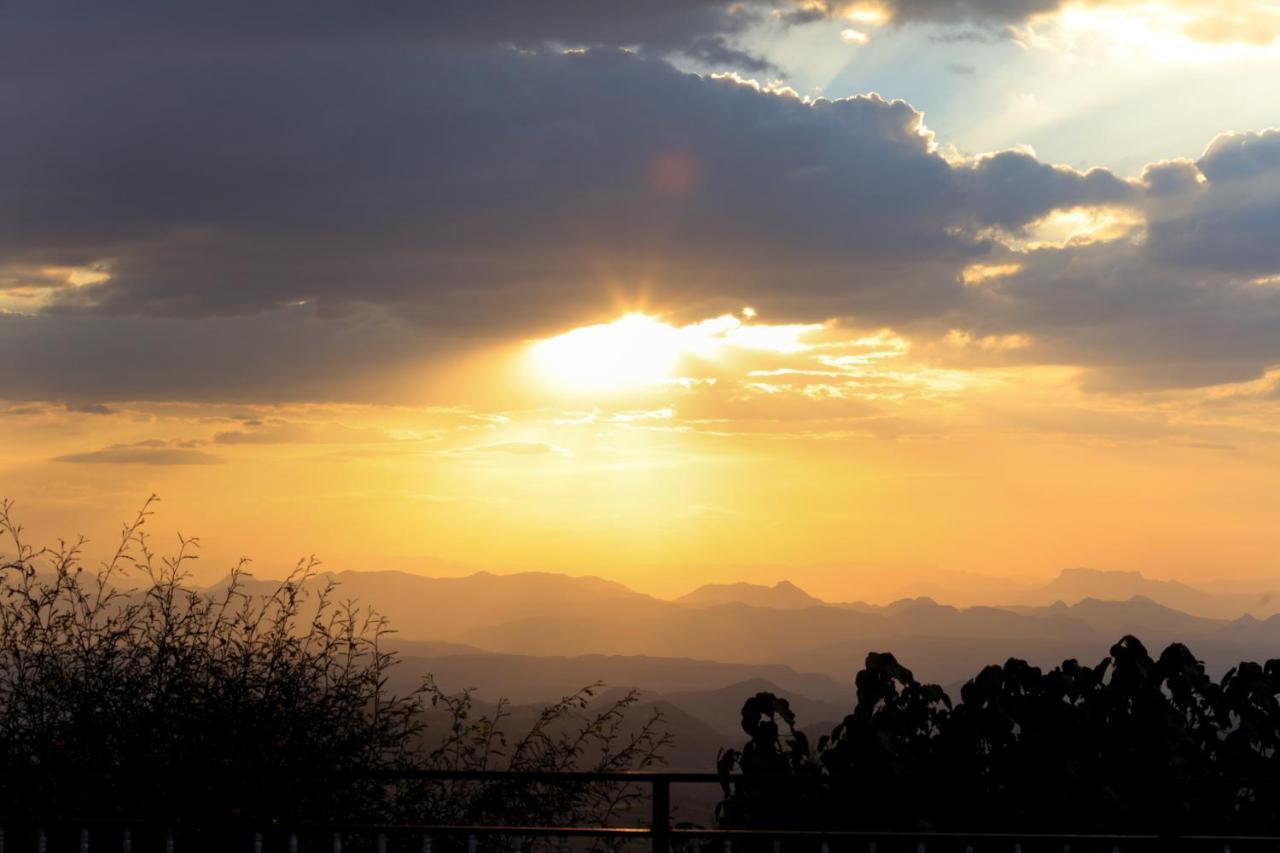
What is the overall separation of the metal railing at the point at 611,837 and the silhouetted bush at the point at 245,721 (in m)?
0.61

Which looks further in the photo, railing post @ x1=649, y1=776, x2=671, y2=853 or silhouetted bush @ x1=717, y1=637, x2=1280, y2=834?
silhouetted bush @ x1=717, y1=637, x2=1280, y2=834

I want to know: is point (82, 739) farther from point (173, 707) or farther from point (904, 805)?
point (904, 805)

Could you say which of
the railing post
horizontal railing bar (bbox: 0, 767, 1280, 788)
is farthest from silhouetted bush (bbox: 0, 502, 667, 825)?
the railing post

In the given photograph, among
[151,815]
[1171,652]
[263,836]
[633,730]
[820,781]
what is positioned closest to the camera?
[263,836]

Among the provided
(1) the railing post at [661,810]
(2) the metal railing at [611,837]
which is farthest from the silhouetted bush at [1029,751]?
(1) the railing post at [661,810]

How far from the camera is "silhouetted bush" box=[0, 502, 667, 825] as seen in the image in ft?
32.4

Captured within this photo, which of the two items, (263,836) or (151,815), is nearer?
(263,836)

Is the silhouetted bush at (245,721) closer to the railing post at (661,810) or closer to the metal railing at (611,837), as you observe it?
the metal railing at (611,837)

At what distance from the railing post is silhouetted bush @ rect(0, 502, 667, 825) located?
8.15 feet

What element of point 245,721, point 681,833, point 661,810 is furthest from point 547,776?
point 245,721

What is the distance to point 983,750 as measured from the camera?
998cm

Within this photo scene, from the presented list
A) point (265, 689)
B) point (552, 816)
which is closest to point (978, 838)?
point (552, 816)

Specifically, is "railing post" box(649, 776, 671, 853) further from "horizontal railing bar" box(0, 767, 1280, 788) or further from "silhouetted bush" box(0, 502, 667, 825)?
"silhouetted bush" box(0, 502, 667, 825)

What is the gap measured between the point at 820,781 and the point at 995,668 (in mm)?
2139
